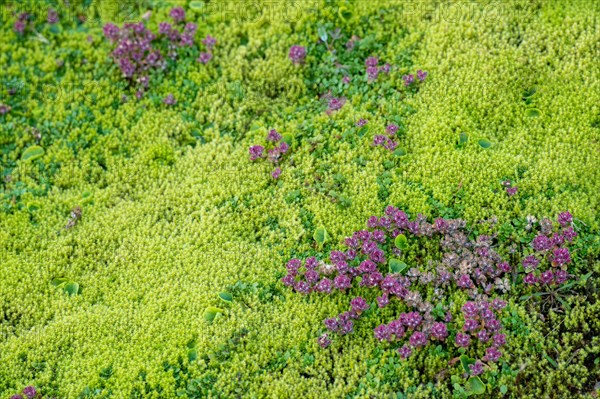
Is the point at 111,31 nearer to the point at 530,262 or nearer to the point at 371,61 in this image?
the point at 371,61

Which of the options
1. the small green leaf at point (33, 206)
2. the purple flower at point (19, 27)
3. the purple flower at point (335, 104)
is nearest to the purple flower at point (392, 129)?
the purple flower at point (335, 104)

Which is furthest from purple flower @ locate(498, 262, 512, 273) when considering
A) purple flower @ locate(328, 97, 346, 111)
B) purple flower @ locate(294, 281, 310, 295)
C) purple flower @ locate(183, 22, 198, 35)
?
purple flower @ locate(183, 22, 198, 35)

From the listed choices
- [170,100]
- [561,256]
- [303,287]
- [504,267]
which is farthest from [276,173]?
[561,256]

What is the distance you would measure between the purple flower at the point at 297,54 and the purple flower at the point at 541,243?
289 cm

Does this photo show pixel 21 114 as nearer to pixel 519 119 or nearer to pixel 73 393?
pixel 73 393

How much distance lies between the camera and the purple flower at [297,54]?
20.3 feet

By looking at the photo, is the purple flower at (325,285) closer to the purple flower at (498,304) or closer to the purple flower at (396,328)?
the purple flower at (396,328)

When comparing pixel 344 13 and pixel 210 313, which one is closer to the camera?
pixel 210 313

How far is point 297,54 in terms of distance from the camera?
618cm

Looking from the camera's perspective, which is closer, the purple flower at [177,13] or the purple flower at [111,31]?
the purple flower at [111,31]

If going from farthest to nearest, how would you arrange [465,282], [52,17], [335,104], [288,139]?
1. [52,17]
2. [335,104]
3. [288,139]
4. [465,282]

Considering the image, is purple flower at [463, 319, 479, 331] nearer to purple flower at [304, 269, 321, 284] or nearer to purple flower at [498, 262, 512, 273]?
purple flower at [498, 262, 512, 273]

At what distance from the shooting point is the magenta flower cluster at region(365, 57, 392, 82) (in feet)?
19.5

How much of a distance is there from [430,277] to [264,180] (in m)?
1.73
